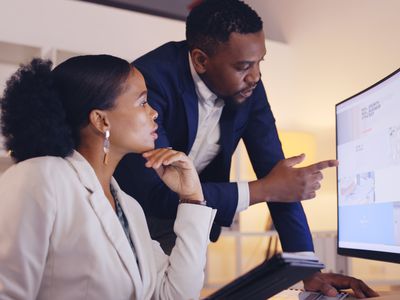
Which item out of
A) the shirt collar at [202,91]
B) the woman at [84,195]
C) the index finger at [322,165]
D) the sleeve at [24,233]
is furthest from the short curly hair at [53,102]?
the index finger at [322,165]

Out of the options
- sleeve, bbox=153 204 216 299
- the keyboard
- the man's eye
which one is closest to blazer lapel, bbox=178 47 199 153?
the man's eye

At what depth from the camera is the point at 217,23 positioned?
1.48 meters

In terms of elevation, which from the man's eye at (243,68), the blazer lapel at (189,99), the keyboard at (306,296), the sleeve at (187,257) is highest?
the man's eye at (243,68)

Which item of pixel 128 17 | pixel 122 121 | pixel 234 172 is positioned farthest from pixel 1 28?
pixel 122 121

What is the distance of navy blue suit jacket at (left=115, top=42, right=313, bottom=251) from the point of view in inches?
53.8

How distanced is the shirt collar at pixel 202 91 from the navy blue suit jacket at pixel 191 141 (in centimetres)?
2

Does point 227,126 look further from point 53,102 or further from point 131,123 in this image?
point 53,102

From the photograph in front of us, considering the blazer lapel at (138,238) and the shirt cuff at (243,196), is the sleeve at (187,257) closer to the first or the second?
the blazer lapel at (138,238)

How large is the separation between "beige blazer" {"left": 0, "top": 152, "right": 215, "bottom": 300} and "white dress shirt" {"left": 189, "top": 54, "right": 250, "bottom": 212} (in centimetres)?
→ 49

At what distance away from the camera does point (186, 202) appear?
122 centimetres

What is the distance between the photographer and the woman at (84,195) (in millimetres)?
961

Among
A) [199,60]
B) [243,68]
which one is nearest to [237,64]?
[243,68]

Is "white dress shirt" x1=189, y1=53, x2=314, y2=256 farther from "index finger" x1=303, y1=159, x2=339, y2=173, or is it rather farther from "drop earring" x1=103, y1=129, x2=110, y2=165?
"drop earring" x1=103, y1=129, x2=110, y2=165

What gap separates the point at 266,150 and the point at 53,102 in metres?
0.76
